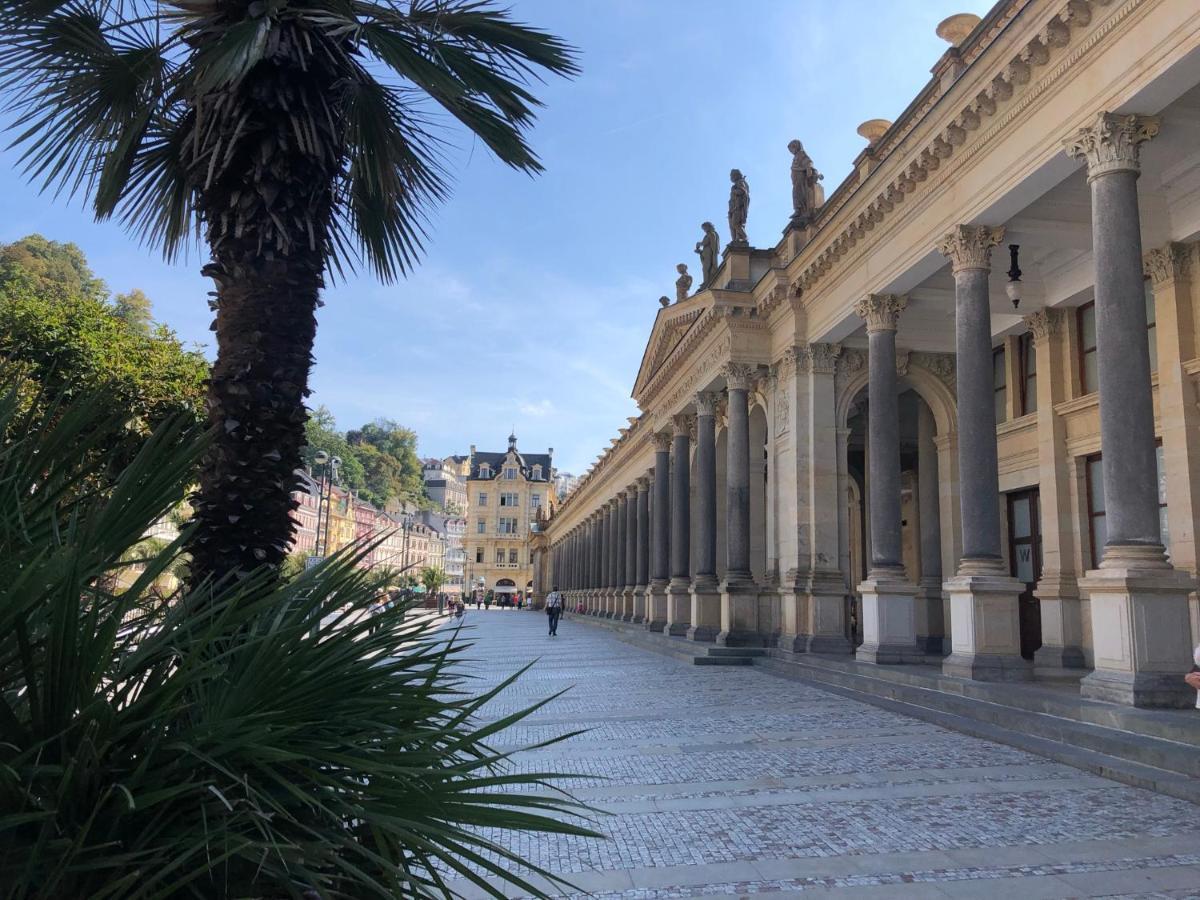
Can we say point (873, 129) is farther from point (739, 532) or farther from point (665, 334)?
point (665, 334)

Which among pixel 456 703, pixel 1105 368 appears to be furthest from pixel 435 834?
pixel 1105 368

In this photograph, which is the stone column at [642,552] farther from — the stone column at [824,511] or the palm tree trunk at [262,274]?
the palm tree trunk at [262,274]

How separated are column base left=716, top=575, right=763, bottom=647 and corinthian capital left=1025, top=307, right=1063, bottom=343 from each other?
25.8 ft

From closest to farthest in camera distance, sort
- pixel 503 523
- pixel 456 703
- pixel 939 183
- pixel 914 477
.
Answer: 1. pixel 456 703
2. pixel 939 183
3. pixel 914 477
4. pixel 503 523

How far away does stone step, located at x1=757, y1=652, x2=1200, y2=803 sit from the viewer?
6586 mm

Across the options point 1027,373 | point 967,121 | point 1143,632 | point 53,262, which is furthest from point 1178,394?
point 53,262

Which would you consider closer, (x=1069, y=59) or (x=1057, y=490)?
(x=1069, y=59)

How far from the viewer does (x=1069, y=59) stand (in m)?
9.79

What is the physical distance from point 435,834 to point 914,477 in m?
25.8

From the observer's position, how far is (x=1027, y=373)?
17047mm

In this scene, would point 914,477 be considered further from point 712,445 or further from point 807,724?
point 807,724

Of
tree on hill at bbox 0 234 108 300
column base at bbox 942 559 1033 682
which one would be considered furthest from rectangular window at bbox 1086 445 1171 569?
tree on hill at bbox 0 234 108 300

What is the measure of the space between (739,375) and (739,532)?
3552mm

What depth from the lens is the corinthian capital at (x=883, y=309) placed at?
48.8 ft
